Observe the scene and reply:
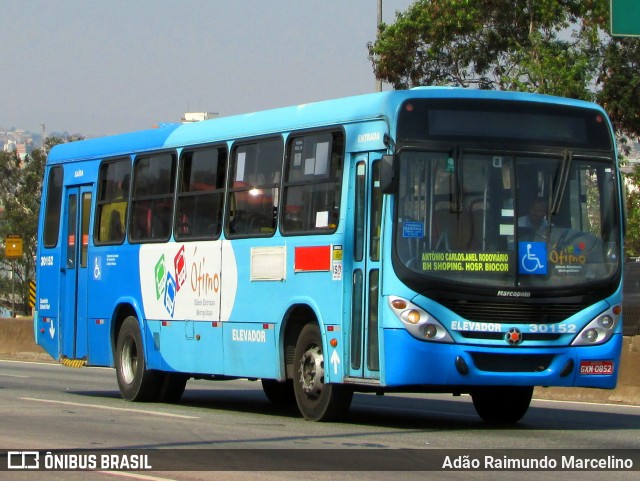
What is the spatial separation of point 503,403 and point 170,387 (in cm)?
482

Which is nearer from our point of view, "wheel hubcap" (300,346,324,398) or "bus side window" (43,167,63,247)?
"wheel hubcap" (300,346,324,398)

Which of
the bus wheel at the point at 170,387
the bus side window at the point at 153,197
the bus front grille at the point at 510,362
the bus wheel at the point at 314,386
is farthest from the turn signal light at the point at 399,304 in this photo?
the bus wheel at the point at 170,387

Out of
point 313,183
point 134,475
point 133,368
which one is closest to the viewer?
A: point 134,475

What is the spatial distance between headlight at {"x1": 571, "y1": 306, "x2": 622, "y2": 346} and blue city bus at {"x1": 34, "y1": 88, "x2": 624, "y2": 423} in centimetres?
1

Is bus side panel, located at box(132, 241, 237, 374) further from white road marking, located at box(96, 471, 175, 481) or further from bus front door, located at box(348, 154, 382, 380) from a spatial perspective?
white road marking, located at box(96, 471, 175, 481)

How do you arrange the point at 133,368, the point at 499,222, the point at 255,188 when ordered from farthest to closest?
the point at 133,368 < the point at 255,188 < the point at 499,222

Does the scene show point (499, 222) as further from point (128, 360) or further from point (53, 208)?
point (53, 208)

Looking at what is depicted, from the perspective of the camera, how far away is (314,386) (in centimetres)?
1416

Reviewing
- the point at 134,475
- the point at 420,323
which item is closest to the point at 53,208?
the point at 420,323

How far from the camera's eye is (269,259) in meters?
14.9

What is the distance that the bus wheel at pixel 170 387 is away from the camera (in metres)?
17.8

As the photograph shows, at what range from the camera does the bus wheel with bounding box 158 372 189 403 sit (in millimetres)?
17766

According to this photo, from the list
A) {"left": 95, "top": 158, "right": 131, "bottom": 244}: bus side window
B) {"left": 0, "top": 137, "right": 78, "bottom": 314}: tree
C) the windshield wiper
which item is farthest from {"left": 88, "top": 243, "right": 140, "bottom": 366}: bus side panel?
{"left": 0, "top": 137, "right": 78, "bottom": 314}: tree

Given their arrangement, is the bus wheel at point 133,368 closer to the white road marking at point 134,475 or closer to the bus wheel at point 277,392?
the bus wheel at point 277,392
